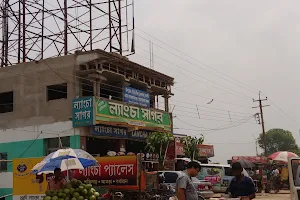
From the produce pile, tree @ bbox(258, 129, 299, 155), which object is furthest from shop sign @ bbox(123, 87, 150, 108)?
tree @ bbox(258, 129, 299, 155)

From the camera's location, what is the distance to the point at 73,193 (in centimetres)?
757

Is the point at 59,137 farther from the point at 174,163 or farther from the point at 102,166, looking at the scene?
the point at 102,166

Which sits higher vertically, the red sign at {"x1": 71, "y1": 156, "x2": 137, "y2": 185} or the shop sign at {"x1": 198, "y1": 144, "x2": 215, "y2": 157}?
the shop sign at {"x1": 198, "y1": 144, "x2": 215, "y2": 157}

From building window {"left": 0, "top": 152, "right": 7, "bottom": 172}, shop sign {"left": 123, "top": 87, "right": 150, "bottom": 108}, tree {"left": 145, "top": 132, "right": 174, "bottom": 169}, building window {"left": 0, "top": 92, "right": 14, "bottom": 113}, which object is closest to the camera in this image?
tree {"left": 145, "top": 132, "right": 174, "bottom": 169}

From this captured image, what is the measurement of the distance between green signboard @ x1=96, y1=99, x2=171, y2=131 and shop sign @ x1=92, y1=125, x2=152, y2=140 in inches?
36.2

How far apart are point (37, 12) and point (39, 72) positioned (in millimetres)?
4196

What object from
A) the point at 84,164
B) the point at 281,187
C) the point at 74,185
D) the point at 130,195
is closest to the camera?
the point at 74,185

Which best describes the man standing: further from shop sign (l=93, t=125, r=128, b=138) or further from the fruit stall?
shop sign (l=93, t=125, r=128, b=138)

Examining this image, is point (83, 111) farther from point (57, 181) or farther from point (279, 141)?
point (279, 141)

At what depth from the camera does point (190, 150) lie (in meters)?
27.6

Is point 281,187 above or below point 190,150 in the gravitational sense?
below

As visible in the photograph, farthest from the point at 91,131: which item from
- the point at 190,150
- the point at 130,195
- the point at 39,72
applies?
the point at 130,195

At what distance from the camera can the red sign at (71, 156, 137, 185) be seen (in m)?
13.3

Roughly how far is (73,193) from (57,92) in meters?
18.6
